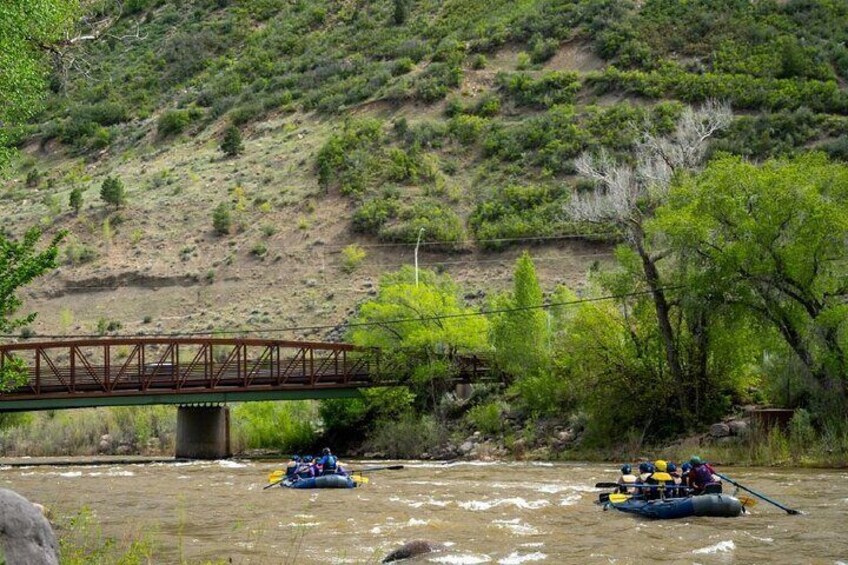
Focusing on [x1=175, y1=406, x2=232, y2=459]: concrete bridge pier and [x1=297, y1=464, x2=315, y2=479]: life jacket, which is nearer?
[x1=297, y1=464, x2=315, y2=479]: life jacket

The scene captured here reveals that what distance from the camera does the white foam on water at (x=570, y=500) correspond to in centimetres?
2933

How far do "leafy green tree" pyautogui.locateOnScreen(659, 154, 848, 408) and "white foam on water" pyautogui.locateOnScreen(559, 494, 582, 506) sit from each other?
10.7m

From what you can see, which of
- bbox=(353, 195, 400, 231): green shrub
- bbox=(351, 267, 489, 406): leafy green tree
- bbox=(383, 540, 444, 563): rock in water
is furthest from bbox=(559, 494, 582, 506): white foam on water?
bbox=(353, 195, 400, 231): green shrub

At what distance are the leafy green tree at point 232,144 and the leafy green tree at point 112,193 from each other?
11076 mm

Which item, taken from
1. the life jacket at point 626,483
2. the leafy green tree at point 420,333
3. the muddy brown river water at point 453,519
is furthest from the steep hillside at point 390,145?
the life jacket at point 626,483

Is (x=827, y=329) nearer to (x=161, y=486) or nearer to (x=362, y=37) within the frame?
(x=161, y=486)

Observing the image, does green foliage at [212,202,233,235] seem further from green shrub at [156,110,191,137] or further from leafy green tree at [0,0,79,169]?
leafy green tree at [0,0,79,169]

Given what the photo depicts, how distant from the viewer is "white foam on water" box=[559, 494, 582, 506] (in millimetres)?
29328

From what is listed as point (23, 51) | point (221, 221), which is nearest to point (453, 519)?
point (23, 51)

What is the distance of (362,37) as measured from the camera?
4599 inches

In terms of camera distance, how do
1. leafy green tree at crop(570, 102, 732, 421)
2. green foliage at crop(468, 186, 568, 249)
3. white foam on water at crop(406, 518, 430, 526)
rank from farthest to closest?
green foliage at crop(468, 186, 568, 249) < leafy green tree at crop(570, 102, 732, 421) < white foam on water at crop(406, 518, 430, 526)

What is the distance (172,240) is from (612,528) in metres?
61.0

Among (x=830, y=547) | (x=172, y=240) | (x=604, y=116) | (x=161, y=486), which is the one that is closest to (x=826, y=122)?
(x=604, y=116)

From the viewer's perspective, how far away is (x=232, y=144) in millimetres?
93625
